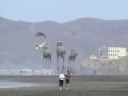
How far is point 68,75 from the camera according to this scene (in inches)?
2298

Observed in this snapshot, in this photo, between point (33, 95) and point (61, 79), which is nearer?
point (33, 95)

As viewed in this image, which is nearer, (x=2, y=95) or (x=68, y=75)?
(x=2, y=95)

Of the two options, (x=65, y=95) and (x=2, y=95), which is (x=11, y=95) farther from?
(x=65, y=95)

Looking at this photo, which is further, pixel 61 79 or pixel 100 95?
pixel 61 79

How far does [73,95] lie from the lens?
46.4 metres

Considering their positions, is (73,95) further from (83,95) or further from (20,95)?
(20,95)

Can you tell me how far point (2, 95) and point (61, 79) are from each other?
11258 mm

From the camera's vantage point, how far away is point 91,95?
46.2 m

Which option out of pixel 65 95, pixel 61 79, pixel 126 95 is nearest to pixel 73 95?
pixel 65 95

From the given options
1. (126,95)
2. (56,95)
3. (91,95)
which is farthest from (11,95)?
(126,95)

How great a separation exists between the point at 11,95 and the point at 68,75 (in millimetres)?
12243

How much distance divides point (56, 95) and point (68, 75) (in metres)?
11.8

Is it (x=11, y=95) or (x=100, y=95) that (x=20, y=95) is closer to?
(x=11, y=95)

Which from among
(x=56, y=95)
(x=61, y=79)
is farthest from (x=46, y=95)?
(x=61, y=79)
